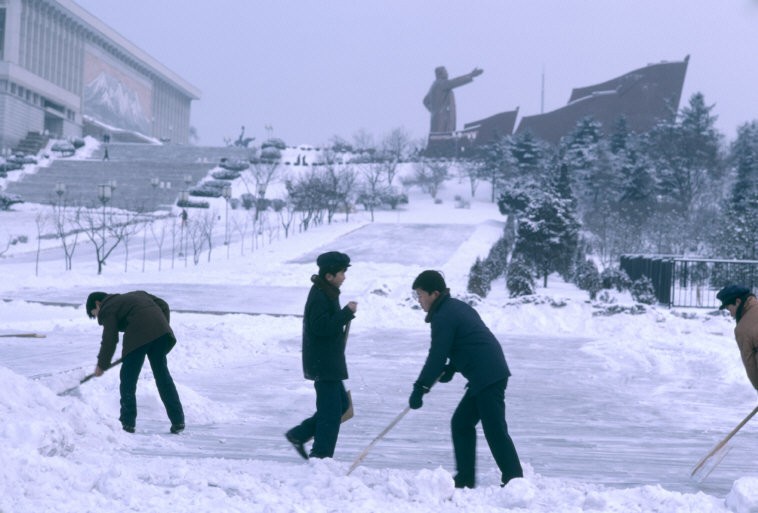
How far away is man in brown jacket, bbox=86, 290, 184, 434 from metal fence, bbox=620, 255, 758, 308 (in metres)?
14.7

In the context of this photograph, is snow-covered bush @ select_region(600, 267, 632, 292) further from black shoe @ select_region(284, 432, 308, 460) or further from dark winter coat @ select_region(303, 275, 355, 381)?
dark winter coat @ select_region(303, 275, 355, 381)

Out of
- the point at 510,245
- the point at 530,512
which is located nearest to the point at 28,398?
the point at 530,512

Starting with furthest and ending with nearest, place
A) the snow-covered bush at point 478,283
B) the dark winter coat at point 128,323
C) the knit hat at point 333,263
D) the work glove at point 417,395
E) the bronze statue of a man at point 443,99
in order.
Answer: the bronze statue of a man at point 443,99
the snow-covered bush at point 478,283
the dark winter coat at point 128,323
the knit hat at point 333,263
the work glove at point 417,395

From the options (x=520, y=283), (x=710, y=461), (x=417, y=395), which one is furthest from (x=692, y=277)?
(x=417, y=395)

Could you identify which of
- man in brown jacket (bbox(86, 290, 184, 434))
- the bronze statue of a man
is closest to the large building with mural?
the bronze statue of a man

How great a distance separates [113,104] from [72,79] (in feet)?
26.0

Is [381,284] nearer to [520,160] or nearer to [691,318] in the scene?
[691,318]

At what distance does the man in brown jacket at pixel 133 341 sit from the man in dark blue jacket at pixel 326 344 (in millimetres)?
1591

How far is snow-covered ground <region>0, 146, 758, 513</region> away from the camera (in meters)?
4.52

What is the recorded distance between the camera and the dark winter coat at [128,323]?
6.51 meters

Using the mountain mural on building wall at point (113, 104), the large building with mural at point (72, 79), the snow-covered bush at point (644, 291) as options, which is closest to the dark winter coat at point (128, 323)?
the snow-covered bush at point (644, 291)

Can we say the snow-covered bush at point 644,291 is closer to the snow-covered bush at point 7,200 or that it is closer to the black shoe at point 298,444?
the black shoe at point 298,444

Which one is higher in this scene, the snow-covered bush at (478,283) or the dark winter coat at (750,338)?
the dark winter coat at (750,338)

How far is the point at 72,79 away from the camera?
274 ft
